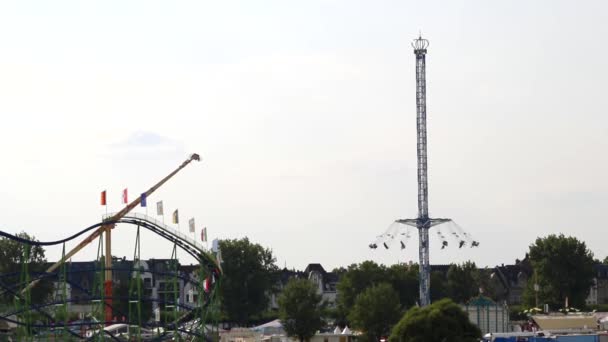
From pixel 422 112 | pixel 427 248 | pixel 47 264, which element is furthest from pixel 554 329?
pixel 47 264

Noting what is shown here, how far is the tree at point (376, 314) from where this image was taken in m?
119

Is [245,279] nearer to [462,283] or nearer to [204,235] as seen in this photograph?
[462,283]

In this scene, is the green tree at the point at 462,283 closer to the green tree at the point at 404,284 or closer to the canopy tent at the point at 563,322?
the green tree at the point at 404,284

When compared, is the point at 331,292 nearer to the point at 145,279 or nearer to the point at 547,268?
the point at 145,279

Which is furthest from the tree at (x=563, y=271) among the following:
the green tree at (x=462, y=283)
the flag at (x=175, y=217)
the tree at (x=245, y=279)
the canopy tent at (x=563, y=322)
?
the flag at (x=175, y=217)

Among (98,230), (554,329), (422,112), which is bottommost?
(554,329)

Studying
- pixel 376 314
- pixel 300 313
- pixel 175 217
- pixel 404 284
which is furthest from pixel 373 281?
pixel 175 217

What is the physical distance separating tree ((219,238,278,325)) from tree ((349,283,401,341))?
32.7 m

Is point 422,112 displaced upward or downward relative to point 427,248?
upward

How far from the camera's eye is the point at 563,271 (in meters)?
151

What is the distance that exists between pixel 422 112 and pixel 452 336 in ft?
129

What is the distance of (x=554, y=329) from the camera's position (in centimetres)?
10200

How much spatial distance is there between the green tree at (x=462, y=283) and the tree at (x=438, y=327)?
80.2 m

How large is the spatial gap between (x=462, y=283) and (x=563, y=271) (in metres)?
14.8
